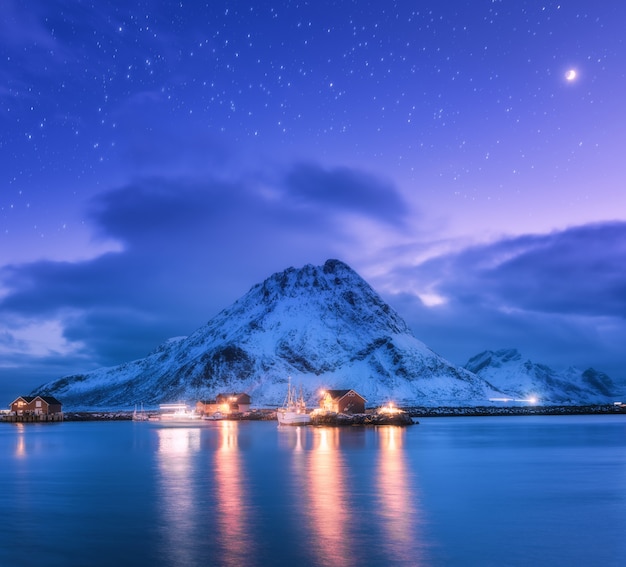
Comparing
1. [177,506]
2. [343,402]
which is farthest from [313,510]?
[343,402]

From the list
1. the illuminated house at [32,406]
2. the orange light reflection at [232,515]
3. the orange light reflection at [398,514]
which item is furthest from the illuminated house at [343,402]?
the orange light reflection at [232,515]

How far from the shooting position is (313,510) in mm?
32469

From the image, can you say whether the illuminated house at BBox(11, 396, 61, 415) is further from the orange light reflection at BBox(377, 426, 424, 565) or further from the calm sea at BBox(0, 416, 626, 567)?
the orange light reflection at BBox(377, 426, 424, 565)

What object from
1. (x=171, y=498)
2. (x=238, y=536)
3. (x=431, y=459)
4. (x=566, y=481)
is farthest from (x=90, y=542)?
(x=431, y=459)

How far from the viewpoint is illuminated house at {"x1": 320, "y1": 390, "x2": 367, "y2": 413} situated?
15800cm

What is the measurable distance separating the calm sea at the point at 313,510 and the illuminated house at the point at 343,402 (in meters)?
96.3

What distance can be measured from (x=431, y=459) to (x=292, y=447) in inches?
735

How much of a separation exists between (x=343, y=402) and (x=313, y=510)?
128 meters

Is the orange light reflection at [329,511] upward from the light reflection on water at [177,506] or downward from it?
downward

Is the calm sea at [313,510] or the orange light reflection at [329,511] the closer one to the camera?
the orange light reflection at [329,511]

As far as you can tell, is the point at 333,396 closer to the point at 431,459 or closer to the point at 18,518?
the point at 431,459

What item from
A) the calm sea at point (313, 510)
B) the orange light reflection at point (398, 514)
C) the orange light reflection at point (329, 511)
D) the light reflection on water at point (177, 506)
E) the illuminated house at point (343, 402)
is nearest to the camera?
the orange light reflection at point (329, 511)

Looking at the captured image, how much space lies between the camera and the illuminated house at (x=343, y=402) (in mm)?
158000

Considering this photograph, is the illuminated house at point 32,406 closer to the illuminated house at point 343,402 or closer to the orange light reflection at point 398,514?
the illuminated house at point 343,402
